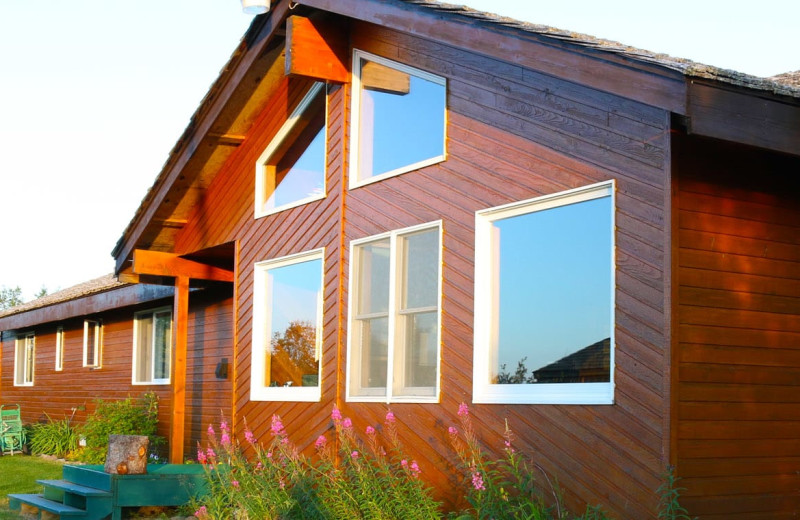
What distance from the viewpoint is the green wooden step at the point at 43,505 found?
953cm

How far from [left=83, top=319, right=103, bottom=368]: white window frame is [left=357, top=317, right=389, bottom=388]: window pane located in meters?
10.2

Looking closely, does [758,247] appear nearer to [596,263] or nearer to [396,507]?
[596,263]

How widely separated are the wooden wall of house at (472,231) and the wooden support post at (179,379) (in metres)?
1.34

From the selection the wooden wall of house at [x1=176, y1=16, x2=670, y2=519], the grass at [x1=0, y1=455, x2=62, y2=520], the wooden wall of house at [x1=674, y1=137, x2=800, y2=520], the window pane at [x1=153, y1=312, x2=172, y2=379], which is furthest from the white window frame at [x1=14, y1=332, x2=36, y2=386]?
the wooden wall of house at [x1=674, y1=137, x2=800, y2=520]

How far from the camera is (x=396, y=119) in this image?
866 centimetres

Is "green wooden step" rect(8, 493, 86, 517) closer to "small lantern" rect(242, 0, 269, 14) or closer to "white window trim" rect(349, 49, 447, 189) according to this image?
"white window trim" rect(349, 49, 447, 189)

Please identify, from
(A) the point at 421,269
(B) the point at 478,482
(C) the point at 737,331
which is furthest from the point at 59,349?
(C) the point at 737,331

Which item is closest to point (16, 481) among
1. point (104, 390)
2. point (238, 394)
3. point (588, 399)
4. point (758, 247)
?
point (104, 390)

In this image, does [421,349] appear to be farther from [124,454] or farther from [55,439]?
[55,439]

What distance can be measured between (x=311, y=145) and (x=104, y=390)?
906cm

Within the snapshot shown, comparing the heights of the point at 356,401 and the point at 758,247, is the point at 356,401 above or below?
below

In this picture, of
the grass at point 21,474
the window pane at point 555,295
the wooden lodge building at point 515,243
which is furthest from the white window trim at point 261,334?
the window pane at point 555,295

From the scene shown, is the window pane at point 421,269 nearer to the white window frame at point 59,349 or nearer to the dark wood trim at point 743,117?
the dark wood trim at point 743,117

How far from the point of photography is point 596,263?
20.7 feet
